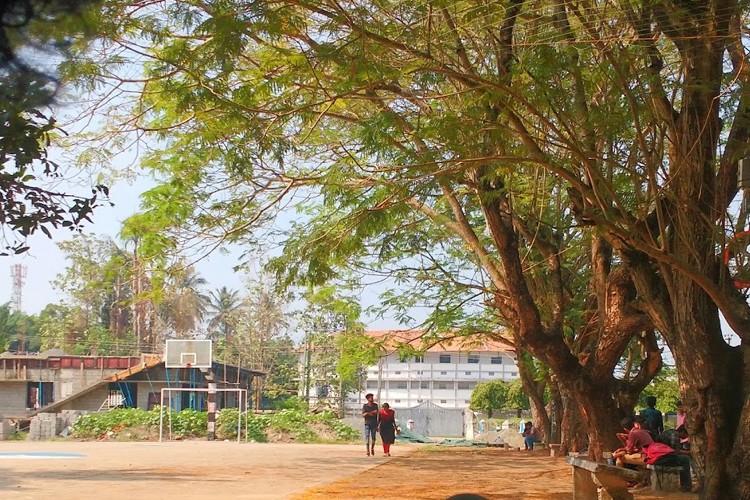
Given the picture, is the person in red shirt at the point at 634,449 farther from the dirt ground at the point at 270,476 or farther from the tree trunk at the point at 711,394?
→ the tree trunk at the point at 711,394

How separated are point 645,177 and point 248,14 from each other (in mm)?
4959

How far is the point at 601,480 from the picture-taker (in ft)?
35.3

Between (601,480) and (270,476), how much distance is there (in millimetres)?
7636

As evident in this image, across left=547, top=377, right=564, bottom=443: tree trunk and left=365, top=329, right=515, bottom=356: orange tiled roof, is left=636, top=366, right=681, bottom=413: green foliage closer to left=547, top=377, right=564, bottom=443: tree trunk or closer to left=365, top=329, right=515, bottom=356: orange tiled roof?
left=547, top=377, right=564, bottom=443: tree trunk

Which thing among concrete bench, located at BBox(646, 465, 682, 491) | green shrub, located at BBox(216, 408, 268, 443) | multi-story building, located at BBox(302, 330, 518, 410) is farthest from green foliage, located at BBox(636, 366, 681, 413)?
multi-story building, located at BBox(302, 330, 518, 410)

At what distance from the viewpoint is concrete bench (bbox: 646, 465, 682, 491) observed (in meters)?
13.8

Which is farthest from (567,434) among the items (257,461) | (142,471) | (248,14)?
(248,14)

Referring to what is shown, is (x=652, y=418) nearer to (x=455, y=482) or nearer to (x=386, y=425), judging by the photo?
(x=455, y=482)

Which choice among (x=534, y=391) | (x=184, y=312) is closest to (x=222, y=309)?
(x=184, y=312)

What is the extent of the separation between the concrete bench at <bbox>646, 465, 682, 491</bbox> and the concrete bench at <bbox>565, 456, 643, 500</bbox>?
6.85ft

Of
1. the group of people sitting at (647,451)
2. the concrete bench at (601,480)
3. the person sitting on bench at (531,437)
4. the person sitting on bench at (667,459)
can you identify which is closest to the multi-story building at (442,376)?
the person sitting on bench at (531,437)

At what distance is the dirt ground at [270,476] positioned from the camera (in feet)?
44.7

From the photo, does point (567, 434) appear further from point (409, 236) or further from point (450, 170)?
point (450, 170)

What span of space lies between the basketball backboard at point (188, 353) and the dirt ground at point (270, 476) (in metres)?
10.4
